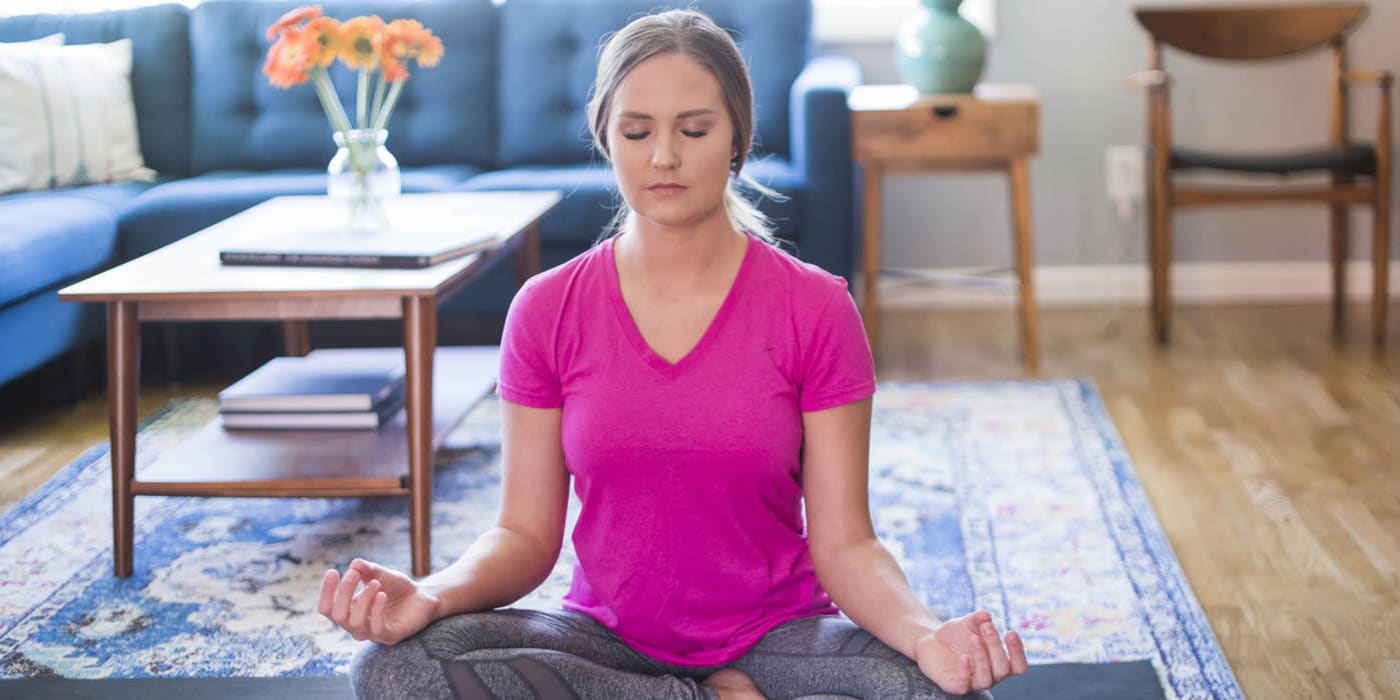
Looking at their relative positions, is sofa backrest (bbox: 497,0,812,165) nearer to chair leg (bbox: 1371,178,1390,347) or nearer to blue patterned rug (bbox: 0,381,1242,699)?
blue patterned rug (bbox: 0,381,1242,699)

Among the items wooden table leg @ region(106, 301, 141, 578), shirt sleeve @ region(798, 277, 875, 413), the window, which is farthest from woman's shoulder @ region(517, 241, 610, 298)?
the window

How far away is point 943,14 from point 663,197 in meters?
2.38

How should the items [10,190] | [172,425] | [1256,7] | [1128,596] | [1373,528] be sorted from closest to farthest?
[1128,596] → [1373,528] → [172,425] → [10,190] → [1256,7]

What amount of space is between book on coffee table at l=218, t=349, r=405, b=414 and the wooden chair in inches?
72.9

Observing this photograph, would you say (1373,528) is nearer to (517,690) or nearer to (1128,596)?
(1128,596)

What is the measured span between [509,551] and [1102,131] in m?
3.09

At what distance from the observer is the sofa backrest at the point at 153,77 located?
12.7 ft

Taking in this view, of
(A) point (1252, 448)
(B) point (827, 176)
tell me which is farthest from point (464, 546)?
(A) point (1252, 448)

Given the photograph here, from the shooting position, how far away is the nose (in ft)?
3.97

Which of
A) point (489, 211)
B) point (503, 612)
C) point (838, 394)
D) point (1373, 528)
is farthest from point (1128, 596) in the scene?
point (489, 211)

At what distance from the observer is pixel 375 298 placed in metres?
2.12

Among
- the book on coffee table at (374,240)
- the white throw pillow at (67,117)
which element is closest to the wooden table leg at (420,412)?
the book on coffee table at (374,240)

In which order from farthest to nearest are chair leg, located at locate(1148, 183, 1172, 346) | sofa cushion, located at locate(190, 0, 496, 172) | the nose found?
sofa cushion, located at locate(190, 0, 496, 172), chair leg, located at locate(1148, 183, 1172, 346), the nose

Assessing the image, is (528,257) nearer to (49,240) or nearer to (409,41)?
(409,41)
